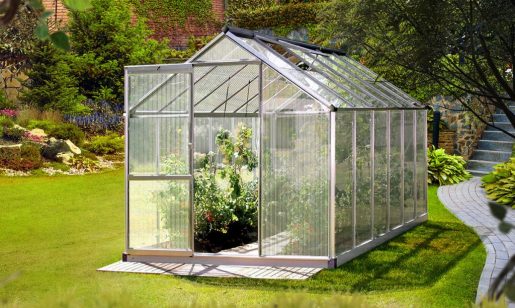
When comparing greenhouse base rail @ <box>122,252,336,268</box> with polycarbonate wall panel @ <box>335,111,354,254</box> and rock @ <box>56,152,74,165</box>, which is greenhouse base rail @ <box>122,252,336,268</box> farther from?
rock @ <box>56,152,74,165</box>

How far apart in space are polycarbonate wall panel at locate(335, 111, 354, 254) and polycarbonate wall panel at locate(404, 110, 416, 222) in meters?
2.15

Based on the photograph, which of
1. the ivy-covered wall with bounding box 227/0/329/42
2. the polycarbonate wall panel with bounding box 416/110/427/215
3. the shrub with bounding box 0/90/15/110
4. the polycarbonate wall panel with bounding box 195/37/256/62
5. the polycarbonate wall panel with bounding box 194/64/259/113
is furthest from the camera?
the ivy-covered wall with bounding box 227/0/329/42

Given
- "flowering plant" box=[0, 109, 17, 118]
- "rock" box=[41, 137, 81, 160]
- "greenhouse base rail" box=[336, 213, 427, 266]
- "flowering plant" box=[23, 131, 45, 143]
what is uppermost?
"flowering plant" box=[0, 109, 17, 118]

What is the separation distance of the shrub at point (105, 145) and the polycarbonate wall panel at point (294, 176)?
9.28 metres

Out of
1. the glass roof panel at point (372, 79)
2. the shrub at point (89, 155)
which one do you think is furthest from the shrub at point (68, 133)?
the glass roof panel at point (372, 79)

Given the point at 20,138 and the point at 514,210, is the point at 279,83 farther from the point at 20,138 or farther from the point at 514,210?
the point at 20,138

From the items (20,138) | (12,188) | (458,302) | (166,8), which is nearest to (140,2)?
(166,8)

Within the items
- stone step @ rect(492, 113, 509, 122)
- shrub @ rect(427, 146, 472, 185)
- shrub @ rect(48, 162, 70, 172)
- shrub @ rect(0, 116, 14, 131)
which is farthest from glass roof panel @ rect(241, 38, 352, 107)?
shrub @ rect(0, 116, 14, 131)

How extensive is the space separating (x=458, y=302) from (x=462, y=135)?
923cm

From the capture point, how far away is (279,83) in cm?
810

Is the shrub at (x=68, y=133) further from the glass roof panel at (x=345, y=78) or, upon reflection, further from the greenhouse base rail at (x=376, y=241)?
the greenhouse base rail at (x=376, y=241)

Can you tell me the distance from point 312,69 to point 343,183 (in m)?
1.83

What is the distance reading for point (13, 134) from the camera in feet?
51.4

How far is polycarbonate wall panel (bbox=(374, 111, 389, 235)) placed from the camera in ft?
29.5
